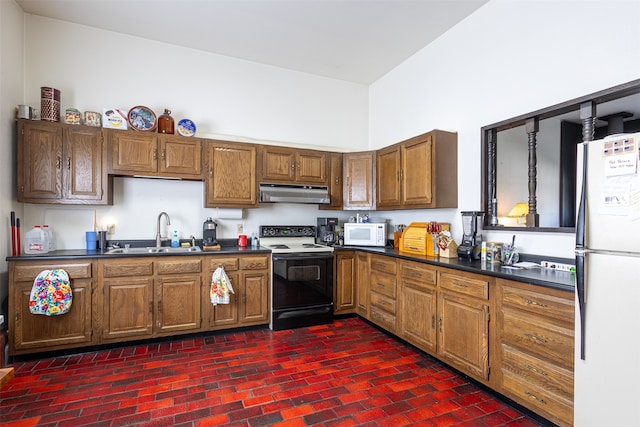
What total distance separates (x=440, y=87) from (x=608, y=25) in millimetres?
1542

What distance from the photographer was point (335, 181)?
4297 millimetres

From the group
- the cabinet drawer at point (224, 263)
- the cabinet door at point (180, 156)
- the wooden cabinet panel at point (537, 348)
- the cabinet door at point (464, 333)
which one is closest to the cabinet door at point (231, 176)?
the cabinet door at point (180, 156)

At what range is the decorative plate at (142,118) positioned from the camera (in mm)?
3393

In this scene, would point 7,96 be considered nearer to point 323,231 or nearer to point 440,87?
point 323,231

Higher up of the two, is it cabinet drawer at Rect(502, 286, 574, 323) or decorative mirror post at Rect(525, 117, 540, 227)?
decorative mirror post at Rect(525, 117, 540, 227)

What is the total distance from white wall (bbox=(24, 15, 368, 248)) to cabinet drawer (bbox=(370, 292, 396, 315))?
1.44 meters

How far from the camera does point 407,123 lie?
160 inches

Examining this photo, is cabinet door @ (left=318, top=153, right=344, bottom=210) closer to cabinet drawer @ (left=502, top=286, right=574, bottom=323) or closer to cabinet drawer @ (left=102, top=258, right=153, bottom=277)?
cabinet drawer @ (left=102, top=258, right=153, bottom=277)

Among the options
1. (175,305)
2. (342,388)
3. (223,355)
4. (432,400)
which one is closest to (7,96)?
(175,305)

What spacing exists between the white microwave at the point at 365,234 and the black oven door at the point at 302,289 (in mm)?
451

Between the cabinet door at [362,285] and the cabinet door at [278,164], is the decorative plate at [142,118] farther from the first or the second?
the cabinet door at [362,285]

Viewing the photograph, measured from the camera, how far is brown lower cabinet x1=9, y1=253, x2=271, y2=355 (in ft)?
9.12

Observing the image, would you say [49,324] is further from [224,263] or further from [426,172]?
[426,172]

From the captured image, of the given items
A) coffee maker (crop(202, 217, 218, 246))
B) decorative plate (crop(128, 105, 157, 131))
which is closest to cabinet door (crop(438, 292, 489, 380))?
coffee maker (crop(202, 217, 218, 246))
